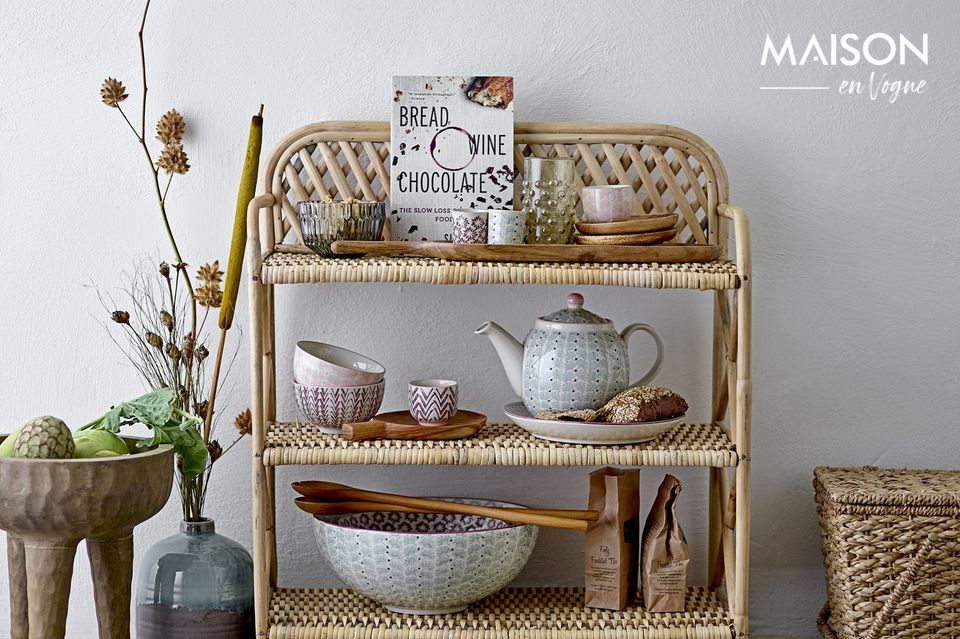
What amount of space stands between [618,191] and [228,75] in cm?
71

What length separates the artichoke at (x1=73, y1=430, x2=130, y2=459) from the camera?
1412mm

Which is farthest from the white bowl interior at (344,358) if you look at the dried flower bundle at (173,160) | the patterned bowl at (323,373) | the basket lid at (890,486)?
the basket lid at (890,486)

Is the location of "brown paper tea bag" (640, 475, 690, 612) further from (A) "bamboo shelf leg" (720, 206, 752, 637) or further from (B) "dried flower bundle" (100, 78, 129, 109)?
(B) "dried flower bundle" (100, 78, 129, 109)

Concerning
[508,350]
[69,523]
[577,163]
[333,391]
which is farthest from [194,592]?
[577,163]

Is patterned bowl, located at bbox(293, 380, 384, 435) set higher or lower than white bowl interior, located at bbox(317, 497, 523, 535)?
higher

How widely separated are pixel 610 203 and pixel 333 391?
20.2 inches

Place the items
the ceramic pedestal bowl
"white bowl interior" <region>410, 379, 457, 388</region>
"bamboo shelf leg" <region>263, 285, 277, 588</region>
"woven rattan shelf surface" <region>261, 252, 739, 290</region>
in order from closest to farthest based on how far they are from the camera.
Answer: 1. the ceramic pedestal bowl
2. "woven rattan shelf surface" <region>261, 252, 739, 290</region>
3. "white bowl interior" <region>410, 379, 457, 388</region>
4. "bamboo shelf leg" <region>263, 285, 277, 588</region>

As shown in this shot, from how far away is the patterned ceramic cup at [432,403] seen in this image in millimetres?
1543

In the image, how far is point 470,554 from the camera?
1.50 metres

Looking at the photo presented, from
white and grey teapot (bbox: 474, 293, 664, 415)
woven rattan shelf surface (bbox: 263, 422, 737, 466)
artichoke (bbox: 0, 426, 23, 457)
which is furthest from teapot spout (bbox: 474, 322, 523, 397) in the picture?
artichoke (bbox: 0, 426, 23, 457)

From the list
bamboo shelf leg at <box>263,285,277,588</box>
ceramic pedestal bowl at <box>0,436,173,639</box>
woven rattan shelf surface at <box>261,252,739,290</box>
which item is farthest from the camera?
bamboo shelf leg at <box>263,285,277,588</box>

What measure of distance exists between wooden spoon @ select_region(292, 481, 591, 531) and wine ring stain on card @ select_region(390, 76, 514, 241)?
42 centimetres

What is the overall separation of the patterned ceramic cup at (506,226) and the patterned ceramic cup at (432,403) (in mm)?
244

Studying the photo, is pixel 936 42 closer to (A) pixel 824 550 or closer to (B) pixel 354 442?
(A) pixel 824 550
